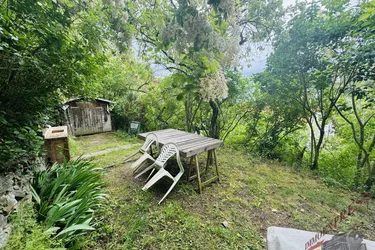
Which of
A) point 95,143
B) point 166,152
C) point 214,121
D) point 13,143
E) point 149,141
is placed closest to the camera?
point 13,143

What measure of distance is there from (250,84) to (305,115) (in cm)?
156

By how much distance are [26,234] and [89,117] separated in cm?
732

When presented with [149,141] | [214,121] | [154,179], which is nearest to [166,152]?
[154,179]

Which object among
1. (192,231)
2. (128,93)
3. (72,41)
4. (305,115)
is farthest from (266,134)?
(128,93)

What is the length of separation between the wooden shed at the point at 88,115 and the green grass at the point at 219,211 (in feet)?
17.6

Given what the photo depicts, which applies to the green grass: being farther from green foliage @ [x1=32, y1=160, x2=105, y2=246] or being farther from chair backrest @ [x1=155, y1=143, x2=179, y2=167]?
chair backrest @ [x1=155, y1=143, x2=179, y2=167]

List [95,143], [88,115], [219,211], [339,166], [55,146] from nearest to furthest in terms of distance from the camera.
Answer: [219,211]
[55,146]
[339,166]
[95,143]
[88,115]

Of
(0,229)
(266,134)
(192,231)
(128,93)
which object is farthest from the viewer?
(128,93)

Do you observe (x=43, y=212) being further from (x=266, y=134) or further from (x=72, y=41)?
(x=266, y=134)

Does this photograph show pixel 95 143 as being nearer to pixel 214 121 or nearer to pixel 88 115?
pixel 88 115

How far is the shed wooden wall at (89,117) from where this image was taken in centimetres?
731

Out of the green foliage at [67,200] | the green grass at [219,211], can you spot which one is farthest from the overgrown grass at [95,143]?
the green foliage at [67,200]

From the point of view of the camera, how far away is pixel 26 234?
1300 mm

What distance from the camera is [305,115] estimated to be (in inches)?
152
